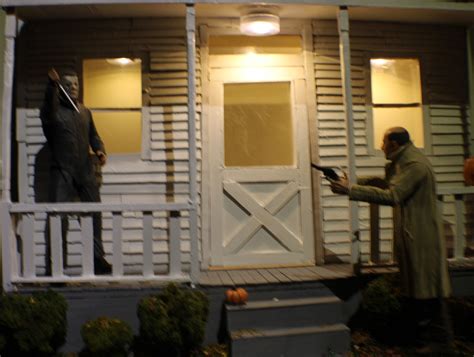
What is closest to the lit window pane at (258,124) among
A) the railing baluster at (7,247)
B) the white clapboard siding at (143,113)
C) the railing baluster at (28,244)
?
the white clapboard siding at (143,113)

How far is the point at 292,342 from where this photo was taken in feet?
14.3

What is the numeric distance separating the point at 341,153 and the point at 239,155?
4.28 feet

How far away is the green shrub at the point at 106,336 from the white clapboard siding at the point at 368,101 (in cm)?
271

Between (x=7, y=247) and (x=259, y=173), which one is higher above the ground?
(x=259, y=173)

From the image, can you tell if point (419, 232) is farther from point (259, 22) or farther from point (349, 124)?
point (259, 22)

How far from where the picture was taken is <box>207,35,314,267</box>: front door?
570 centimetres

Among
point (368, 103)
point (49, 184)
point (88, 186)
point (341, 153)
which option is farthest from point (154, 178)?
point (368, 103)

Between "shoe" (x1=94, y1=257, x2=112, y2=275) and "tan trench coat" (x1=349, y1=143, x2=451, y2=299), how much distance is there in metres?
2.96

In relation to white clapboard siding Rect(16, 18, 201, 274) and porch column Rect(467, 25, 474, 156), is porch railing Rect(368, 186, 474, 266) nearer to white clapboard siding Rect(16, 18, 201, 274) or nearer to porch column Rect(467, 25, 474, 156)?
porch column Rect(467, 25, 474, 156)

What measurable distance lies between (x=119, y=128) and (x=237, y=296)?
2.66m

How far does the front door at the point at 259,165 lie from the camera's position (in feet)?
18.7

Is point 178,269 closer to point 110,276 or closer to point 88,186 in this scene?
point 110,276

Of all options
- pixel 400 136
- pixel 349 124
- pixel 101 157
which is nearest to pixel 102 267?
pixel 101 157

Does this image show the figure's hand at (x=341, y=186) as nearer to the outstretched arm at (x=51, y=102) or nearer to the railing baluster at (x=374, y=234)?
the railing baluster at (x=374, y=234)
